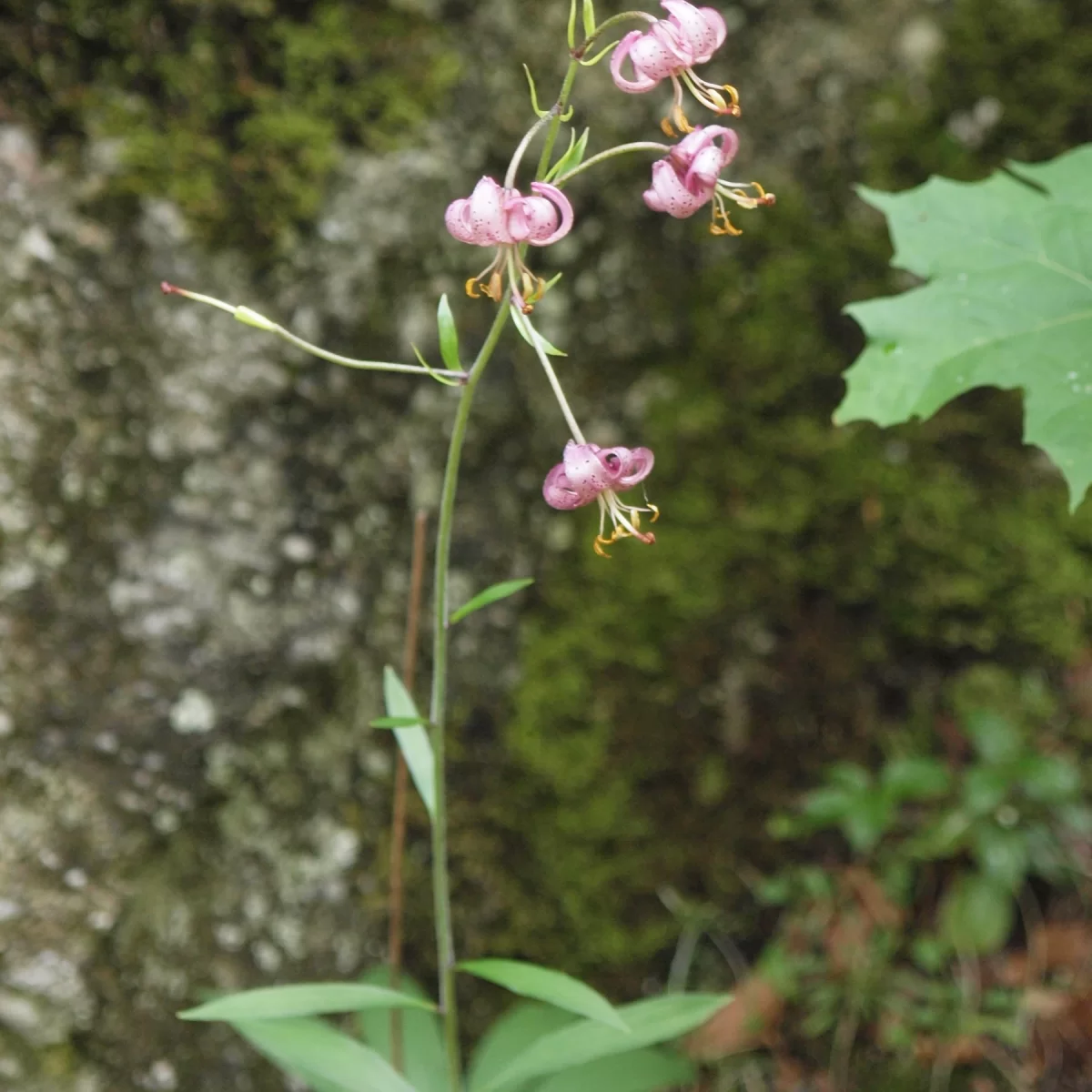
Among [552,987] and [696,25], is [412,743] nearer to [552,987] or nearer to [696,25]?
[552,987]

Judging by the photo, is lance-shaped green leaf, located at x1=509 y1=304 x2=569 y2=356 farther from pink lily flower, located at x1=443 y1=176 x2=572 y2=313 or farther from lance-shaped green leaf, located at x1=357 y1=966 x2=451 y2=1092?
lance-shaped green leaf, located at x1=357 y1=966 x2=451 y2=1092

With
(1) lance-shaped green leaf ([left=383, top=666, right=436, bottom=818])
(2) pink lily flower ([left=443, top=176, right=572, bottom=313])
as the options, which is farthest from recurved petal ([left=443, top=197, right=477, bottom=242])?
(1) lance-shaped green leaf ([left=383, top=666, right=436, bottom=818])

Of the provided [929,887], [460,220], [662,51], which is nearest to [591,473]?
[460,220]

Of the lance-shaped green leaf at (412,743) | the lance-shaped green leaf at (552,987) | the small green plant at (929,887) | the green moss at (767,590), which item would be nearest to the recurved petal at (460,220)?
the lance-shaped green leaf at (412,743)

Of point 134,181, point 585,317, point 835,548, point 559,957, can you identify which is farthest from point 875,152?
point 559,957

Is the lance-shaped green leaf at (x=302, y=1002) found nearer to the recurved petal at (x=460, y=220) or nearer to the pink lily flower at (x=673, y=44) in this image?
Answer: the recurved petal at (x=460, y=220)

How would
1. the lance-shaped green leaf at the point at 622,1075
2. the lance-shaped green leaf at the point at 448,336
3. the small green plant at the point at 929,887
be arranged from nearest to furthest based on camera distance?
the lance-shaped green leaf at the point at 448,336 < the lance-shaped green leaf at the point at 622,1075 < the small green plant at the point at 929,887

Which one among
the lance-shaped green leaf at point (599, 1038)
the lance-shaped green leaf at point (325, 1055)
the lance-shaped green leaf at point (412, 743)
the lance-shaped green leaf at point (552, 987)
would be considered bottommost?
the lance-shaped green leaf at point (325, 1055)
